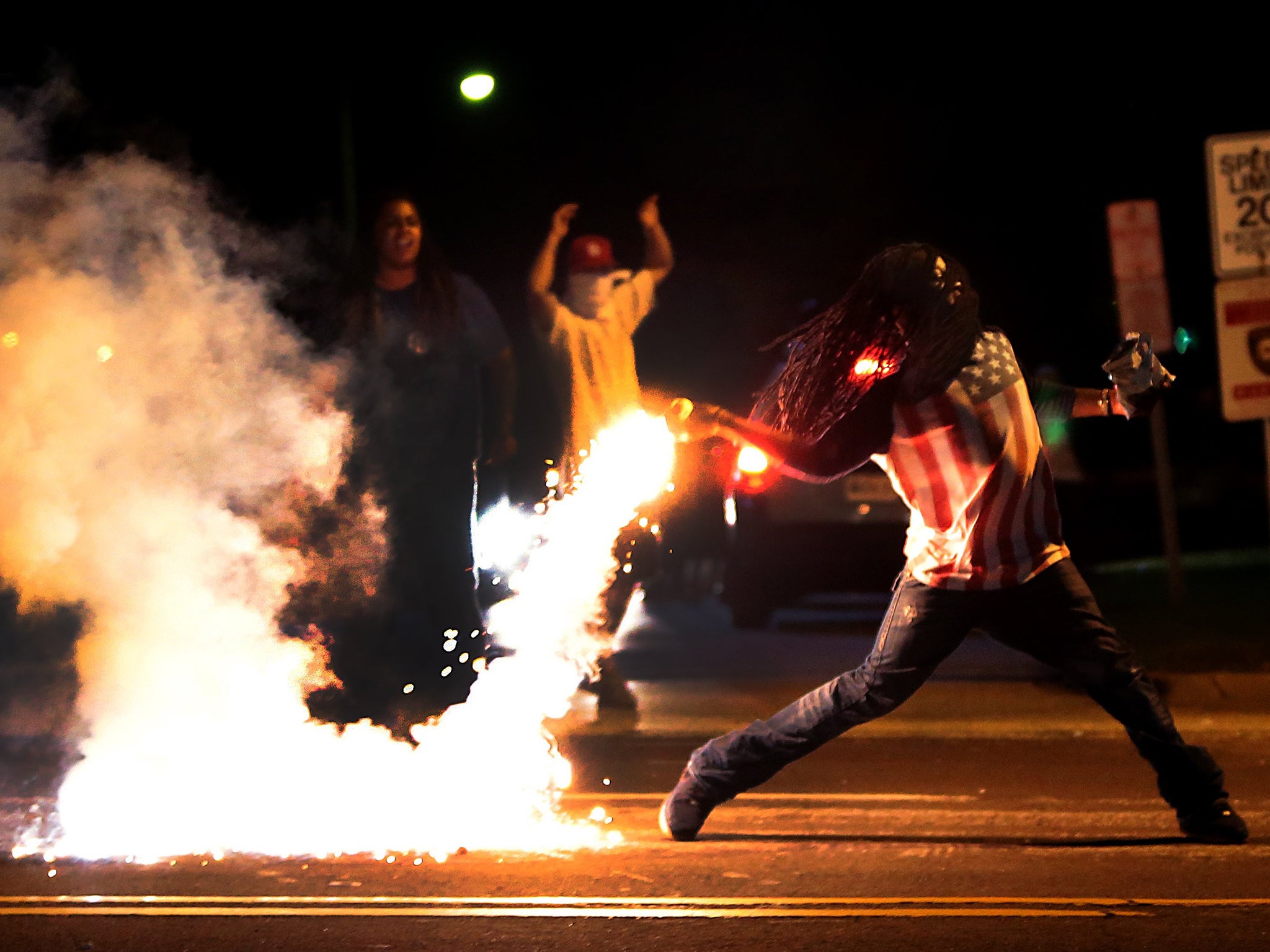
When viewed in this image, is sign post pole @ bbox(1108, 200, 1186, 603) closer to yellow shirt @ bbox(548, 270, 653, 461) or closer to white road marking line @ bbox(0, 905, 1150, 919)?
yellow shirt @ bbox(548, 270, 653, 461)

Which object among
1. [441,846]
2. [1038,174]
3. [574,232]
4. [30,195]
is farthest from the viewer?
[1038,174]

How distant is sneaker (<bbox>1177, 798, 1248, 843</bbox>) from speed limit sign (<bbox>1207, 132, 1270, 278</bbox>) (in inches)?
193

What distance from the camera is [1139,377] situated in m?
4.36

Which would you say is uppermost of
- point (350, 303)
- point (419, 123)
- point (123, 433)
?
point (419, 123)

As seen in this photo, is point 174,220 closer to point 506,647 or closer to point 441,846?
point 506,647

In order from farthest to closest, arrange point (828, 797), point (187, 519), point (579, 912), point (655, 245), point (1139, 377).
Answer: point (655, 245) → point (187, 519) → point (828, 797) → point (1139, 377) → point (579, 912)

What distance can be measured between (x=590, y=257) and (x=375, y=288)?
1104mm

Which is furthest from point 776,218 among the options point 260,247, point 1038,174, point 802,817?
point 802,817

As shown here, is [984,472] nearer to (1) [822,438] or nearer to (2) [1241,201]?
(1) [822,438]

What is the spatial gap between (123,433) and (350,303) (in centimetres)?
110

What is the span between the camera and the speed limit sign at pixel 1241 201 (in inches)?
344

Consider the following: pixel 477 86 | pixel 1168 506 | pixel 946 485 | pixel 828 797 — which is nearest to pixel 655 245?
pixel 828 797

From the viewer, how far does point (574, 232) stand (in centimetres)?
1994

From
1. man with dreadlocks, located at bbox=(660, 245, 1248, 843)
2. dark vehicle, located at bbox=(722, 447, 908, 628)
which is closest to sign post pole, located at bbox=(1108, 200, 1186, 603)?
dark vehicle, located at bbox=(722, 447, 908, 628)
